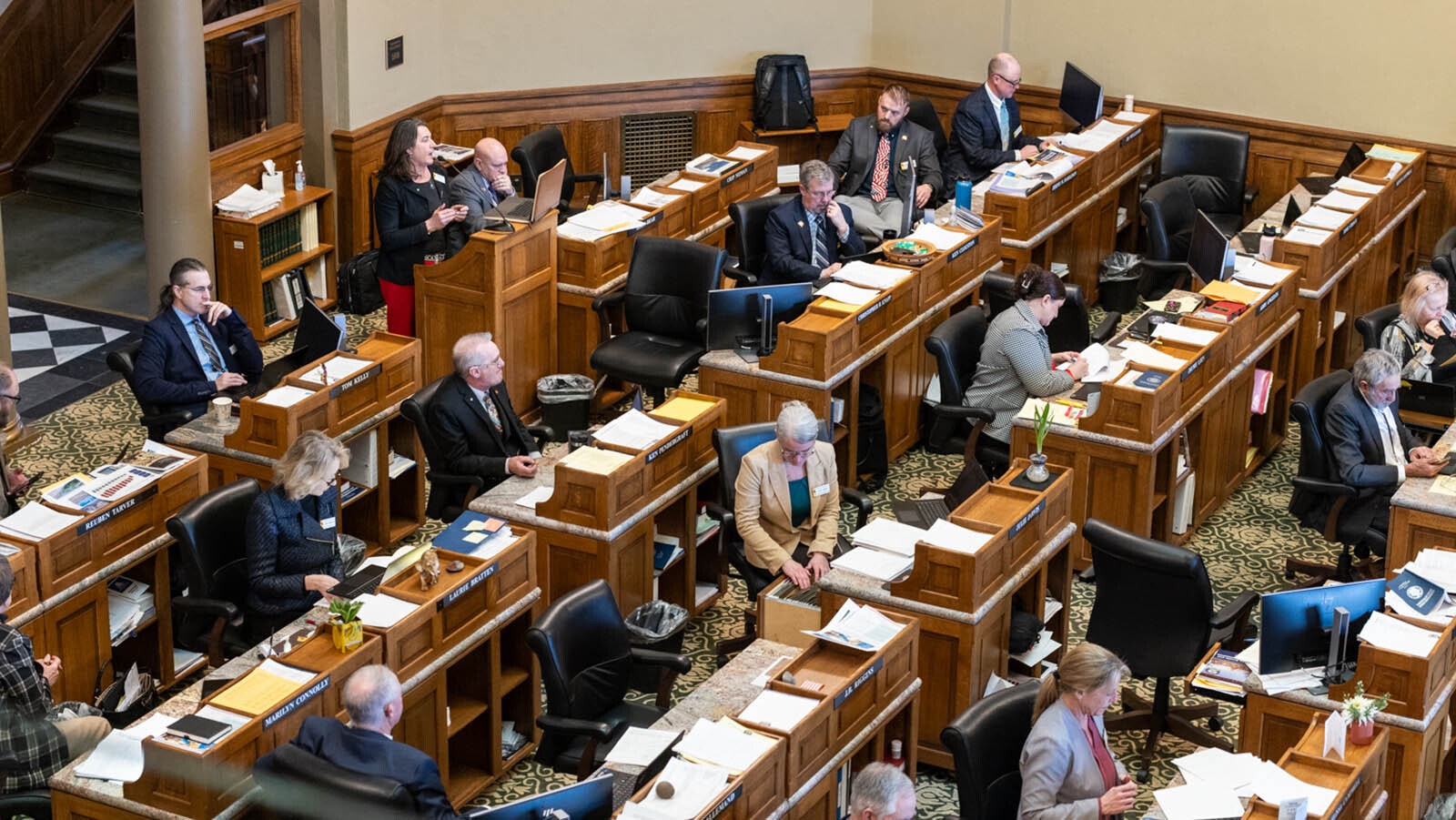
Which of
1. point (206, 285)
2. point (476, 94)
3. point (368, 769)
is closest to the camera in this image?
point (368, 769)

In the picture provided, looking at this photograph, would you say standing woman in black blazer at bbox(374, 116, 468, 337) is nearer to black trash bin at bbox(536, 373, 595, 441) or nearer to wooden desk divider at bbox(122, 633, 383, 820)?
black trash bin at bbox(536, 373, 595, 441)

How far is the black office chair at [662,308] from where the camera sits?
9688 millimetres

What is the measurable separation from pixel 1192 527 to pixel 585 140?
5677 millimetres

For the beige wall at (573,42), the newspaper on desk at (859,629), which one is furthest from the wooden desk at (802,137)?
the newspaper on desk at (859,629)

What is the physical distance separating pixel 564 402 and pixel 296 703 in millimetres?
3976

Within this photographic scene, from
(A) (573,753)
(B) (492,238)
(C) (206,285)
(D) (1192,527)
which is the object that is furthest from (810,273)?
(A) (573,753)

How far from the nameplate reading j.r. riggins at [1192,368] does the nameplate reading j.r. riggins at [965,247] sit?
66.3 inches

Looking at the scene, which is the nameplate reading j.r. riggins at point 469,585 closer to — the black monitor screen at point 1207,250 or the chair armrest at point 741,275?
the chair armrest at point 741,275

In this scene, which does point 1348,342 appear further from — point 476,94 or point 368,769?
point 368,769

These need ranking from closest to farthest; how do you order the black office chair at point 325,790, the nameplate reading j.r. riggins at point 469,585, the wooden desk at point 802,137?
the black office chair at point 325,790 < the nameplate reading j.r. riggins at point 469,585 < the wooden desk at point 802,137

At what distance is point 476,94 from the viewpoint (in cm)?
1260

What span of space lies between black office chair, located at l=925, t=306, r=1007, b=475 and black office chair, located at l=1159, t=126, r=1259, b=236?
3425mm

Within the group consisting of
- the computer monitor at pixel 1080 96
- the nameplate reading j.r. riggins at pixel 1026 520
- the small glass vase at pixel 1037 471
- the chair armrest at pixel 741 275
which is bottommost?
the nameplate reading j.r. riggins at pixel 1026 520

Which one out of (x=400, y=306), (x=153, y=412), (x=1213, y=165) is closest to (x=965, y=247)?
(x=1213, y=165)
